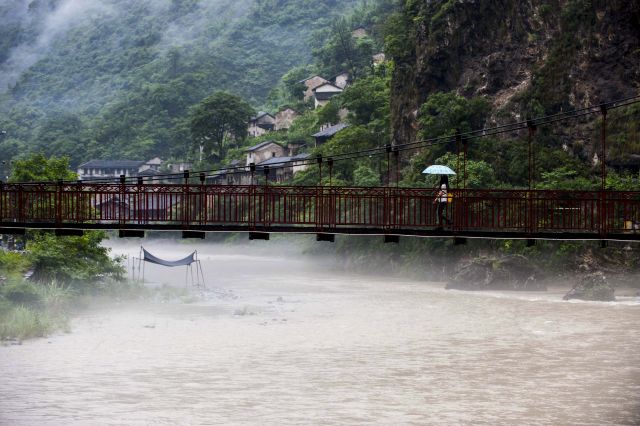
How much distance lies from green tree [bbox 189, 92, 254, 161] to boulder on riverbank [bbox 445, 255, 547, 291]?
69.8m

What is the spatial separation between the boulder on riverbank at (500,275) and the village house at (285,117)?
78.4 meters

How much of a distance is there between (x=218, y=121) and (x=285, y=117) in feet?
40.2

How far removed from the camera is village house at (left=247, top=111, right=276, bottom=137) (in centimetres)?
13438

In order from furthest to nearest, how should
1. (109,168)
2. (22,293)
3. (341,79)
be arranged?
(109,168), (341,79), (22,293)

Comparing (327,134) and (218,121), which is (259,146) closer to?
(218,121)

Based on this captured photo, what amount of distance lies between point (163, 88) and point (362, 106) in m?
69.1

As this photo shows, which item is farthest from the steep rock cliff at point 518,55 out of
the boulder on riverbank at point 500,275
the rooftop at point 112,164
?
the rooftop at point 112,164

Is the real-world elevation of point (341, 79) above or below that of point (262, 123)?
above

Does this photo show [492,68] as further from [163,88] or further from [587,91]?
[163,88]

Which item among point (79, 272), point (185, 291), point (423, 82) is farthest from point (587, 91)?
point (79, 272)

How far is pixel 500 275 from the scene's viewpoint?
5869 cm

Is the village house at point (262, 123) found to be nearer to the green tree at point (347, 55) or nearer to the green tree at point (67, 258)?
the green tree at point (347, 55)

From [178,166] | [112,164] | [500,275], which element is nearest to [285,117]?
[178,166]

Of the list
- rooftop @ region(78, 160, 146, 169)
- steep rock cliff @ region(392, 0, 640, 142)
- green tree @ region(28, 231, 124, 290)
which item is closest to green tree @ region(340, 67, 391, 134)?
steep rock cliff @ region(392, 0, 640, 142)
